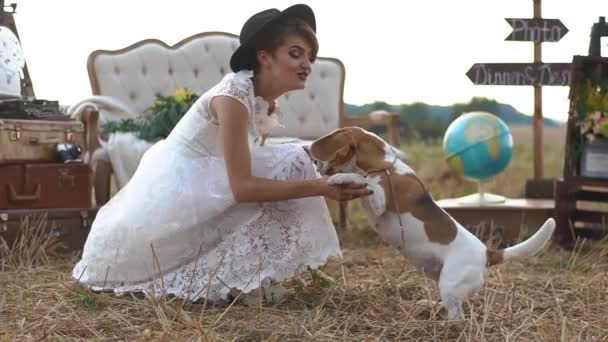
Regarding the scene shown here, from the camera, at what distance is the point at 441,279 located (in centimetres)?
288

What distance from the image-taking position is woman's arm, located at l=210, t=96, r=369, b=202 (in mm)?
3010

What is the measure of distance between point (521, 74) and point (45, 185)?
9.90ft

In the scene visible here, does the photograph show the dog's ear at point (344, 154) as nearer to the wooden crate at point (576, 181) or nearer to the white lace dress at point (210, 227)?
the white lace dress at point (210, 227)

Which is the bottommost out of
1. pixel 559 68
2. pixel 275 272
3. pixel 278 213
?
pixel 275 272

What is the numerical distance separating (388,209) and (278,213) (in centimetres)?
47

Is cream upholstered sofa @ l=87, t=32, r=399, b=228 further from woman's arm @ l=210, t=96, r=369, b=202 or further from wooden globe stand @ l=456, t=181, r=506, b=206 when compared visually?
woman's arm @ l=210, t=96, r=369, b=202

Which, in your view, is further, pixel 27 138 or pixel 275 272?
pixel 27 138

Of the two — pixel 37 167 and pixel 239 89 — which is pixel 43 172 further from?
pixel 239 89


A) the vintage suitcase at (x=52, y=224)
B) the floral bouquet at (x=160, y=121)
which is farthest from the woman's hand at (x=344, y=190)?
the floral bouquet at (x=160, y=121)

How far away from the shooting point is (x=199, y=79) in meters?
6.55

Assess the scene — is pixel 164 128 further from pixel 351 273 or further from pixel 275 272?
pixel 275 272

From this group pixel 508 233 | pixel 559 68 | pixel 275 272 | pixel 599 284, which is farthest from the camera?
pixel 559 68

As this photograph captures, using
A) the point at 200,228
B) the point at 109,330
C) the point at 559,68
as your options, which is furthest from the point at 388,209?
the point at 559,68

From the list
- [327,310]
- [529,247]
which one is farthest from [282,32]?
[529,247]
